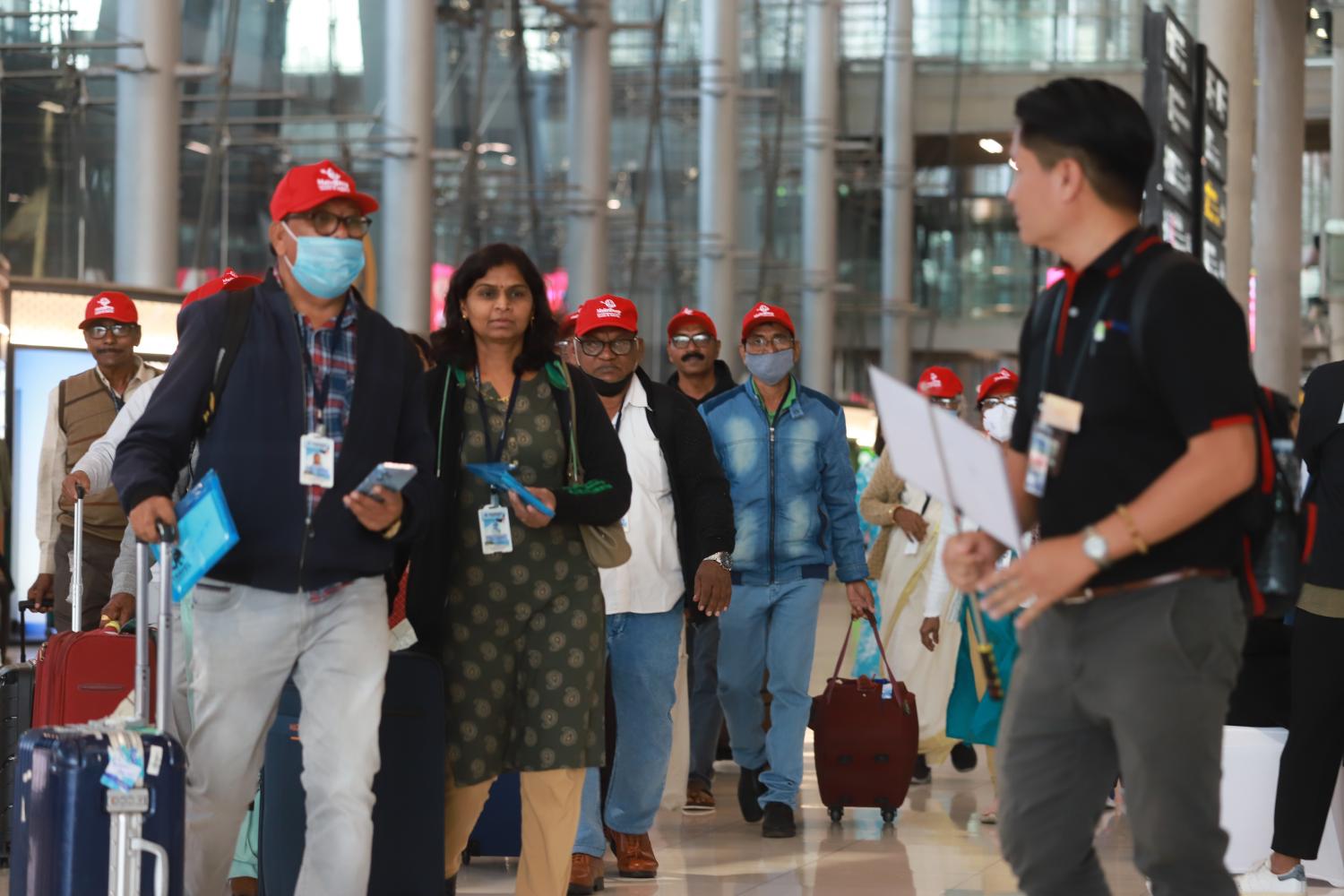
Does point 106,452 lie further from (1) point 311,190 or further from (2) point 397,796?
(1) point 311,190

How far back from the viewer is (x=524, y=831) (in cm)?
540

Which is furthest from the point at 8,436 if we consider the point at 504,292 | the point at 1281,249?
the point at 1281,249

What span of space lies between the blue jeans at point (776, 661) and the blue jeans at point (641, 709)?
43.4 inches

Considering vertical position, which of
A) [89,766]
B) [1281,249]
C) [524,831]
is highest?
[1281,249]

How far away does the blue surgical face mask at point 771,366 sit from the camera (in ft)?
25.9

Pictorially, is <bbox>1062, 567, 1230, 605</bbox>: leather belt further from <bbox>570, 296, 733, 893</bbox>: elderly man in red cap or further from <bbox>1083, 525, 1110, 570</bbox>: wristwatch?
<bbox>570, 296, 733, 893</bbox>: elderly man in red cap

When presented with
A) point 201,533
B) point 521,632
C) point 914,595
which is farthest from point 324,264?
point 914,595

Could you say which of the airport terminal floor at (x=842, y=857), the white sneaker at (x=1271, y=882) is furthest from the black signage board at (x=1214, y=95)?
the white sneaker at (x=1271, y=882)

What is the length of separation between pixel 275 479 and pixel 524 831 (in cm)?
137

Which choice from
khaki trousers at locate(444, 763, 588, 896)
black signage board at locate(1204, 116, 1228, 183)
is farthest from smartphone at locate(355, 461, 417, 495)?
black signage board at locate(1204, 116, 1228, 183)

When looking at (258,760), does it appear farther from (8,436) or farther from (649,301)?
(649,301)

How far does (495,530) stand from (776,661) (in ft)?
9.60

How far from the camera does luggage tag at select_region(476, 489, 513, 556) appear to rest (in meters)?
5.09

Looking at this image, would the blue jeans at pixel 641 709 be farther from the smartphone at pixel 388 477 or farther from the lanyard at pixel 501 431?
the smartphone at pixel 388 477
